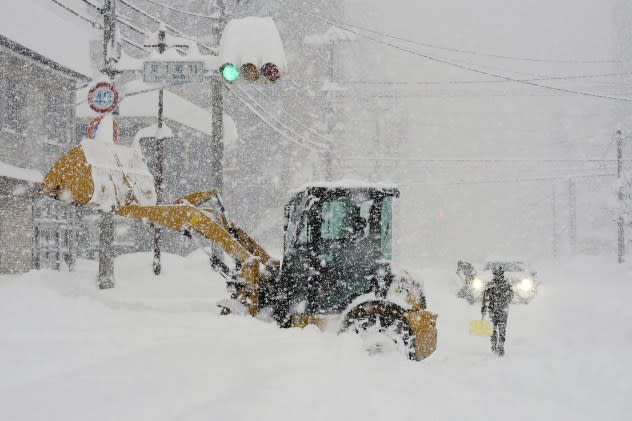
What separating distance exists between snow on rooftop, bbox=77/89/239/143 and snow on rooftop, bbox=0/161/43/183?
8.44 m

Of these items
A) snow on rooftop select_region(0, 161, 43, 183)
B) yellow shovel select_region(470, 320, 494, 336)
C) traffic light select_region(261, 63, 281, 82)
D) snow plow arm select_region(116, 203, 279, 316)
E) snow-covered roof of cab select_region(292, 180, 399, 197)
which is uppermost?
traffic light select_region(261, 63, 281, 82)

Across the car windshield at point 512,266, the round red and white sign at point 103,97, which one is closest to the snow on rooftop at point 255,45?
the round red and white sign at point 103,97

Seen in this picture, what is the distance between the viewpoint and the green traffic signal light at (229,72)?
9758mm

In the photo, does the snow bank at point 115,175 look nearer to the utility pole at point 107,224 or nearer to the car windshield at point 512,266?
the utility pole at point 107,224

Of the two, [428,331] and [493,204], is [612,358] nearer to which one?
[428,331]

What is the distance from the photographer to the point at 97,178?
799 centimetres

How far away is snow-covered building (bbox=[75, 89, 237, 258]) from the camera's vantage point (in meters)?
25.5

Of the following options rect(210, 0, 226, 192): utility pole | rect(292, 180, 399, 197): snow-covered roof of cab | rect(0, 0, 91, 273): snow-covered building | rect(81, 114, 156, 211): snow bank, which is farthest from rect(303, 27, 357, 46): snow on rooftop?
rect(292, 180, 399, 197): snow-covered roof of cab

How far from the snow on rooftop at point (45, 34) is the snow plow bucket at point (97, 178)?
9.34m

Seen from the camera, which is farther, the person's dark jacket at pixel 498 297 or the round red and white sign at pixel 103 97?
the round red and white sign at pixel 103 97

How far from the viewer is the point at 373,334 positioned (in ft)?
25.7

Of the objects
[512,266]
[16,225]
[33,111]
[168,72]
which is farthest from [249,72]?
[512,266]

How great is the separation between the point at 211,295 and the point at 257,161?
23.9 m

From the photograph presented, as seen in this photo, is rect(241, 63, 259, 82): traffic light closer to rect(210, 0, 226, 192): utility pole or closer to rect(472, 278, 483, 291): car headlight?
rect(210, 0, 226, 192): utility pole
